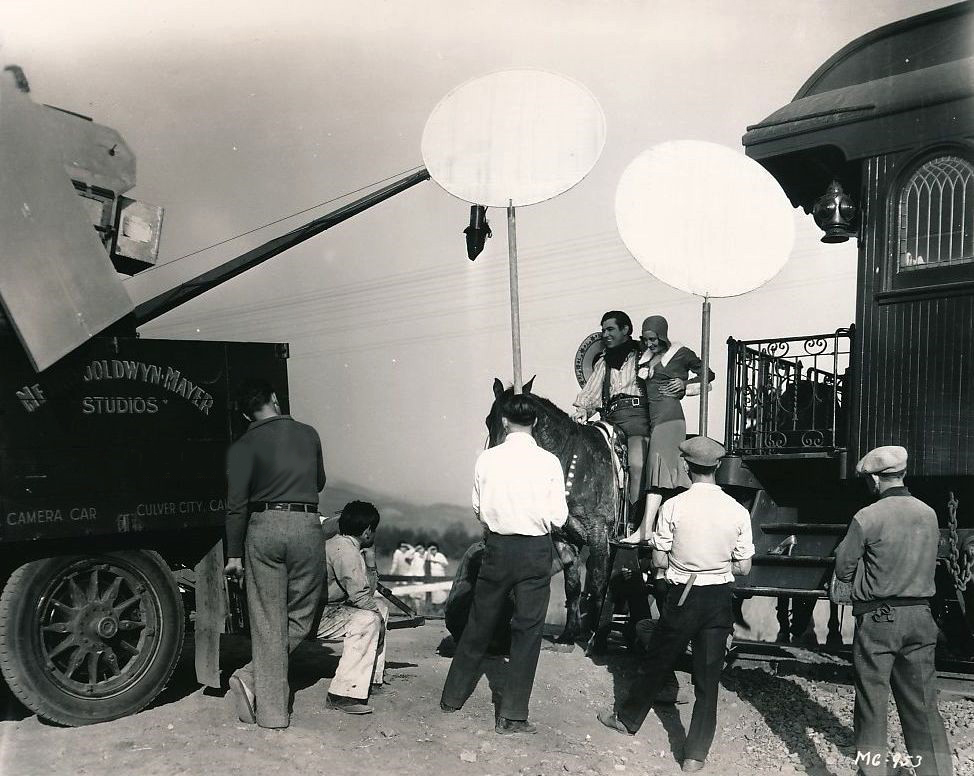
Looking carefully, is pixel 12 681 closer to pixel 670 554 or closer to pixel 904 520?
pixel 670 554

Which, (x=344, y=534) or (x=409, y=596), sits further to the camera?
(x=409, y=596)

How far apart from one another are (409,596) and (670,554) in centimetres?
1442

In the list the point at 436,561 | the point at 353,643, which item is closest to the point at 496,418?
the point at 353,643

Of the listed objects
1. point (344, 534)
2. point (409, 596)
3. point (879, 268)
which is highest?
point (879, 268)

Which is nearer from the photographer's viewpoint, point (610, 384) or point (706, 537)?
point (706, 537)

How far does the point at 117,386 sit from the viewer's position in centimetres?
609

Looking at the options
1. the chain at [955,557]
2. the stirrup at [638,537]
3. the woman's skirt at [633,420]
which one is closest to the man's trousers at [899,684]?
the chain at [955,557]

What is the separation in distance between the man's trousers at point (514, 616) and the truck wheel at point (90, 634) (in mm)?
1893

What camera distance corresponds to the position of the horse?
9062 millimetres

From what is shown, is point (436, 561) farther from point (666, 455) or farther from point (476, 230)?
point (476, 230)

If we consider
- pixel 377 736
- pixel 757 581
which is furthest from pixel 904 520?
pixel 377 736

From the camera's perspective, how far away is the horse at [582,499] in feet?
29.7

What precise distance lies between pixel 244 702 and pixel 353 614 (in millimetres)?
870

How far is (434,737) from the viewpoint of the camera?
578 cm
